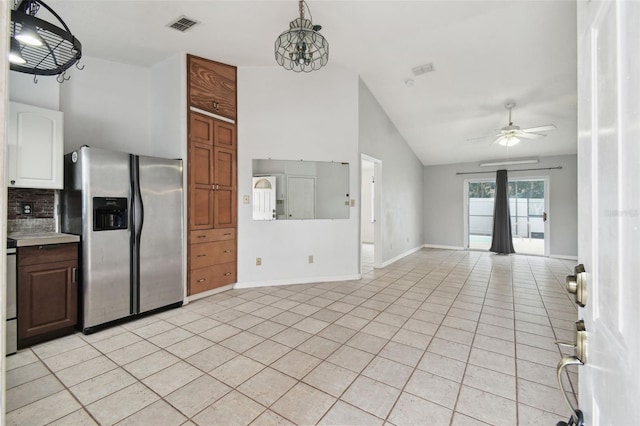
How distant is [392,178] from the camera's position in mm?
6359

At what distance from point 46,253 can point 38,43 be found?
73.9 inches

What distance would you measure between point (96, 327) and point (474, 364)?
11.5ft

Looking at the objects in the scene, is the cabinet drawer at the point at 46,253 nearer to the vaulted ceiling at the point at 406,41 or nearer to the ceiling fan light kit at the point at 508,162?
the vaulted ceiling at the point at 406,41

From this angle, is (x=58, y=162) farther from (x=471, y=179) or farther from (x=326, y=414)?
(x=471, y=179)

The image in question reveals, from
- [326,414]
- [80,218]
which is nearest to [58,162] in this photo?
[80,218]

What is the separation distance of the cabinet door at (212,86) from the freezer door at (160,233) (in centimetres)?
95

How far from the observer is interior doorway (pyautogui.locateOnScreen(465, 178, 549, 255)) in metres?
7.40

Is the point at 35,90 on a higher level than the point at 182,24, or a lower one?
lower

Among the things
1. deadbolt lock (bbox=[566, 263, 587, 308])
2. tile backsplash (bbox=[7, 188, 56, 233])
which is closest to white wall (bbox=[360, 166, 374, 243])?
tile backsplash (bbox=[7, 188, 56, 233])

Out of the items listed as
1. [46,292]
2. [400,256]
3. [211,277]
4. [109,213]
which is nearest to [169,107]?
[109,213]

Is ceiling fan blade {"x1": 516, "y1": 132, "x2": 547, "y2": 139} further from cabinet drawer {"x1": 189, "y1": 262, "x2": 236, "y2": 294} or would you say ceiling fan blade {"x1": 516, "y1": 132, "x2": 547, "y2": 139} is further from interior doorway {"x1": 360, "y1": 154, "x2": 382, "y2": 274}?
cabinet drawer {"x1": 189, "y1": 262, "x2": 236, "y2": 294}

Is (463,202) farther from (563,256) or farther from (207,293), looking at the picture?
(207,293)

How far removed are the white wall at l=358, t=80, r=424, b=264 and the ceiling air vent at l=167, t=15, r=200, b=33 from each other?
275 cm

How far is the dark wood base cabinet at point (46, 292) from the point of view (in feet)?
8.14
